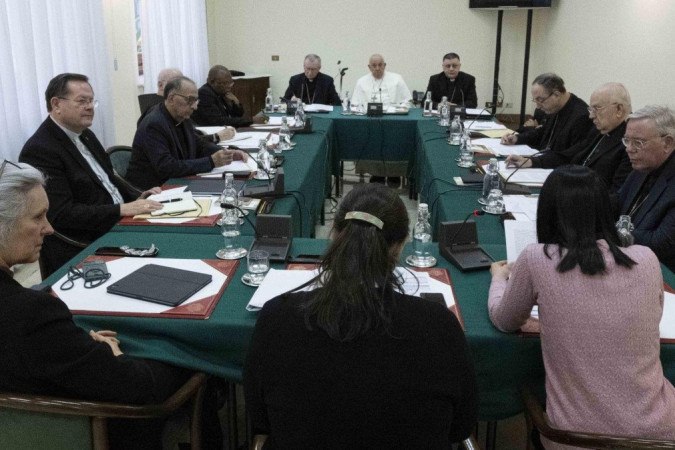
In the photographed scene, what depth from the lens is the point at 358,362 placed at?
3.43 feet

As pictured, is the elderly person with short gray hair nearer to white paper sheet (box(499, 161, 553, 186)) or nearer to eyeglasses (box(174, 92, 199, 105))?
eyeglasses (box(174, 92, 199, 105))

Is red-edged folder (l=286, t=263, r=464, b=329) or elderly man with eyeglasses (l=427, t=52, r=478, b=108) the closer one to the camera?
red-edged folder (l=286, t=263, r=464, b=329)

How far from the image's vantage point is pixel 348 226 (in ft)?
3.87

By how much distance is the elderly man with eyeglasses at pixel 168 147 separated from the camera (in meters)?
3.07

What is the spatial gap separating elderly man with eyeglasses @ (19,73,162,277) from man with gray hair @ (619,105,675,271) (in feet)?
6.03

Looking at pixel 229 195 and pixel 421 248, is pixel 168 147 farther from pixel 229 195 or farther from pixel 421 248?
pixel 421 248

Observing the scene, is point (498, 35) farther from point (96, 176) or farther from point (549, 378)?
point (549, 378)

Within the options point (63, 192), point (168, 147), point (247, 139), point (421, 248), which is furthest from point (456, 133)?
point (63, 192)

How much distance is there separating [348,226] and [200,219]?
1.27 metres

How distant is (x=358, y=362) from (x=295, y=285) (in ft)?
2.33

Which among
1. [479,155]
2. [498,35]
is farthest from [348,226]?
[498,35]

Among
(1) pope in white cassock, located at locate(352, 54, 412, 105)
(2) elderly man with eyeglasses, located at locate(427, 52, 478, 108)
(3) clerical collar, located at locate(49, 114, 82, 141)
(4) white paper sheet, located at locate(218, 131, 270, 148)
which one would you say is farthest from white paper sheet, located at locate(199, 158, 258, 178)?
(2) elderly man with eyeglasses, located at locate(427, 52, 478, 108)

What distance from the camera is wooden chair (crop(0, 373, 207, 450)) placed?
1.22 m

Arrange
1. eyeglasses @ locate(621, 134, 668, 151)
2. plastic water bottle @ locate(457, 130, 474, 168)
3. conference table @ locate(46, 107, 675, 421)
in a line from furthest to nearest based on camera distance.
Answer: plastic water bottle @ locate(457, 130, 474, 168) → eyeglasses @ locate(621, 134, 668, 151) → conference table @ locate(46, 107, 675, 421)
